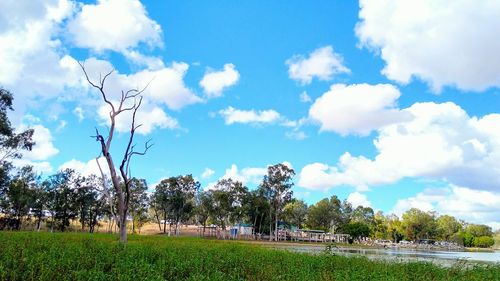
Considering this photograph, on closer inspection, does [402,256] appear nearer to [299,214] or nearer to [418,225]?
[299,214]

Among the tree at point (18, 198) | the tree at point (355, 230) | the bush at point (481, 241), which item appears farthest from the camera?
the bush at point (481, 241)

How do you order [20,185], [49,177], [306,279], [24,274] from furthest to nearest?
[49,177]
[20,185]
[306,279]
[24,274]

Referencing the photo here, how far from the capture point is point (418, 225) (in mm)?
129625

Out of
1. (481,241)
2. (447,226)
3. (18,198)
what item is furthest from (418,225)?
(18,198)

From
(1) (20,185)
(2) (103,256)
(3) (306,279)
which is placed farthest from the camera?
(1) (20,185)

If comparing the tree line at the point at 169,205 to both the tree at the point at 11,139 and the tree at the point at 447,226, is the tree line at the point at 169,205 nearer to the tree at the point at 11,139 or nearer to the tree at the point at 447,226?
the tree at the point at 11,139

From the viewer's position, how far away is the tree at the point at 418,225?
424ft

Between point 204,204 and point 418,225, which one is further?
point 418,225

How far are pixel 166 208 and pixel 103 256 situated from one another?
232 ft

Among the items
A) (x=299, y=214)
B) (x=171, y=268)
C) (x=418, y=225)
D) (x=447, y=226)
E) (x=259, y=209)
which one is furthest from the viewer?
Answer: (x=447, y=226)

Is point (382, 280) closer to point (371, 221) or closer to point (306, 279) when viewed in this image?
point (306, 279)

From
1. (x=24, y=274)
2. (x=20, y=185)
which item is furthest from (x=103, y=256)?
(x=20, y=185)

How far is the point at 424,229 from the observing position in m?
129

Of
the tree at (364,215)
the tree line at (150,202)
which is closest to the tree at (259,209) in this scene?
the tree line at (150,202)
